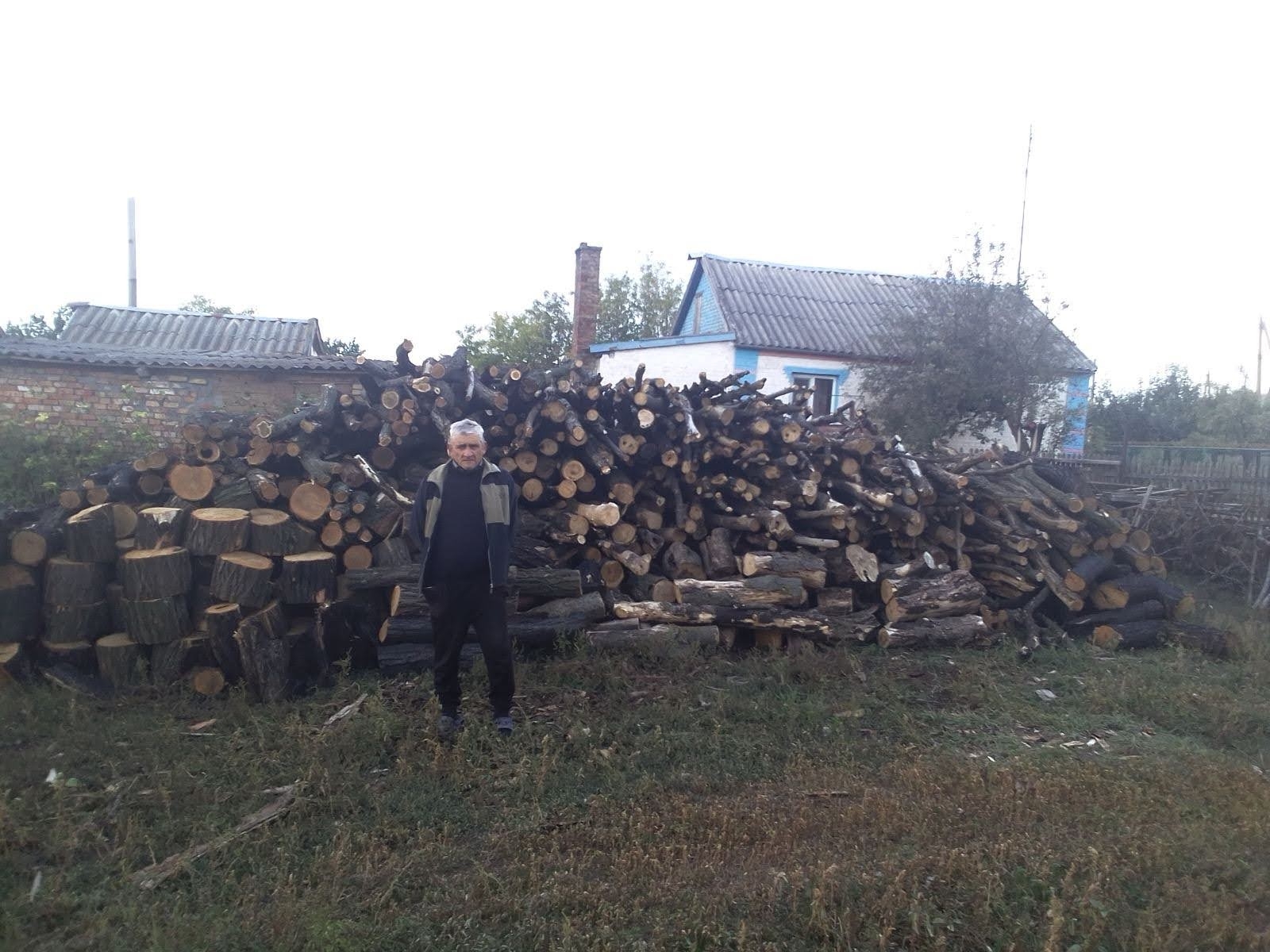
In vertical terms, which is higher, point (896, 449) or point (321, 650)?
point (896, 449)

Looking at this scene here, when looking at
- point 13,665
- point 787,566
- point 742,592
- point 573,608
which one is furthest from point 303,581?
point 787,566

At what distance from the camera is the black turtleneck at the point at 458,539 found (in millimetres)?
5168

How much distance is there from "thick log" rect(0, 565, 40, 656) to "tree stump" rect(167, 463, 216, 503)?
1.07 meters

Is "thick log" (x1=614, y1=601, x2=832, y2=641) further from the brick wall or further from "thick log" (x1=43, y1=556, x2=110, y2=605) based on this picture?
the brick wall

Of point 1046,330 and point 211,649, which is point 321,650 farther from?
point 1046,330

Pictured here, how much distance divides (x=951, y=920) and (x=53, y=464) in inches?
439

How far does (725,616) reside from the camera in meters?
6.93

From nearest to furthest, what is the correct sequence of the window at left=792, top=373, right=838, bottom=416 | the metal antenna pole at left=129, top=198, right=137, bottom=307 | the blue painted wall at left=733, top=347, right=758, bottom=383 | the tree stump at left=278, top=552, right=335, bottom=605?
the tree stump at left=278, top=552, right=335, bottom=605
the blue painted wall at left=733, top=347, right=758, bottom=383
the window at left=792, top=373, right=838, bottom=416
the metal antenna pole at left=129, top=198, right=137, bottom=307

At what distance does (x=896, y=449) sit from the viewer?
8.90 m

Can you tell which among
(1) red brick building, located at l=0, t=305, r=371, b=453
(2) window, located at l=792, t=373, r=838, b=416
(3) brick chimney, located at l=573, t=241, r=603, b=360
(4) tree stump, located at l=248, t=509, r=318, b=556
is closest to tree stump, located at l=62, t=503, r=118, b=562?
(4) tree stump, located at l=248, t=509, r=318, b=556

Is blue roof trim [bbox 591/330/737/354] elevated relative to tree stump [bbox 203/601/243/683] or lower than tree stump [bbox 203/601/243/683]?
elevated

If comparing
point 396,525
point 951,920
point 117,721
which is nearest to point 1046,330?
point 396,525

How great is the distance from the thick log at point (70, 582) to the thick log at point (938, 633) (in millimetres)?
5950

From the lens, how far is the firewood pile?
19.3 ft
